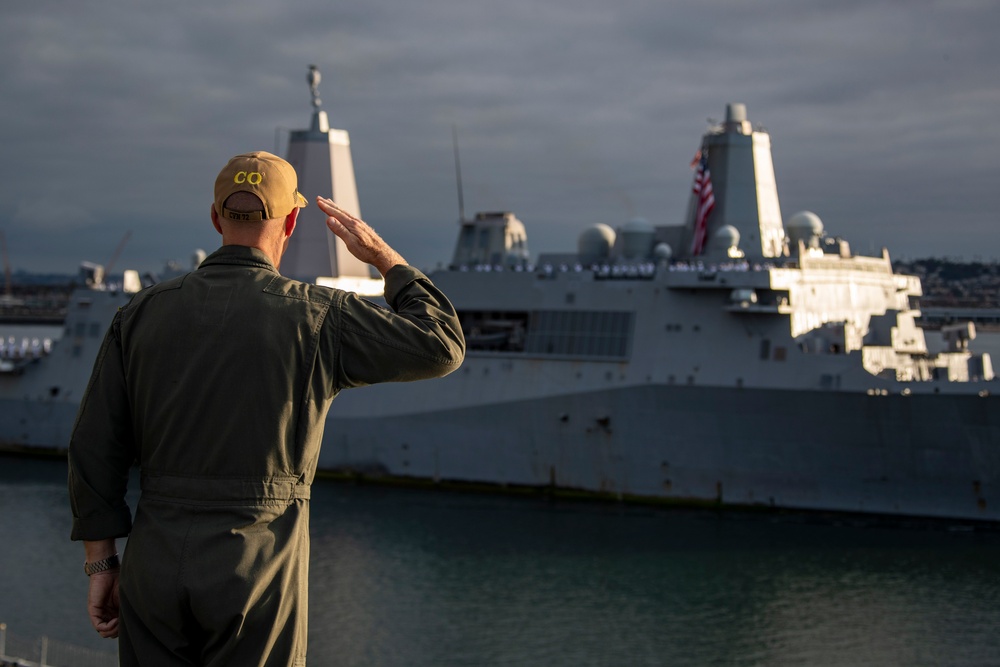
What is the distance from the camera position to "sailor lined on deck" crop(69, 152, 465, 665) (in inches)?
103

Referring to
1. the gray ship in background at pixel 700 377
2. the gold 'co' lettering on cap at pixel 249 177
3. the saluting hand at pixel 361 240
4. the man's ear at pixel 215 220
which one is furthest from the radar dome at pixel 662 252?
the gold 'co' lettering on cap at pixel 249 177

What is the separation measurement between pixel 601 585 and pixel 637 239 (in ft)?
33.4

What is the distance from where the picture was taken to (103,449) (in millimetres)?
2779

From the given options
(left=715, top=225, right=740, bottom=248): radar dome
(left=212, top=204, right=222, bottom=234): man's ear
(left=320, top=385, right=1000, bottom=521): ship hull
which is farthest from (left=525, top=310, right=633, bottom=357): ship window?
(left=212, top=204, right=222, bottom=234): man's ear

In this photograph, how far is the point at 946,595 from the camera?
16938mm

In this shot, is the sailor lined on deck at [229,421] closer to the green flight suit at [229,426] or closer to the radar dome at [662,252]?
the green flight suit at [229,426]

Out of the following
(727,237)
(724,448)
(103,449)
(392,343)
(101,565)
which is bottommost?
(724,448)

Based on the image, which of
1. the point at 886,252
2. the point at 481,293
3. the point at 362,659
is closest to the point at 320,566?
the point at 362,659

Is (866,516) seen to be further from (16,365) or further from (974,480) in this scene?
(16,365)

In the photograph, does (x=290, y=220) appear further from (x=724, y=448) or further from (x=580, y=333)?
(x=580, y=333)

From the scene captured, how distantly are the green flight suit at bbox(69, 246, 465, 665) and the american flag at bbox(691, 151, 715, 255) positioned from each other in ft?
74.8

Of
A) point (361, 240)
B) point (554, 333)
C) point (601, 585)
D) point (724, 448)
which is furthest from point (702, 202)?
point (361, 240)

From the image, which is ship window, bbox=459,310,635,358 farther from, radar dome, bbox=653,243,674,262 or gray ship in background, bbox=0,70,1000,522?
radar dome, bbox=653,243,674,262

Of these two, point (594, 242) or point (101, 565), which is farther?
point (594, 242)
